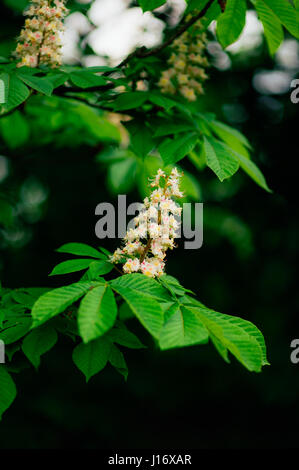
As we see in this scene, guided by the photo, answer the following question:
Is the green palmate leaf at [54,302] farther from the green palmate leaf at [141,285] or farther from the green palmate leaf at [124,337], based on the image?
the green palmate leaf at [124,337]

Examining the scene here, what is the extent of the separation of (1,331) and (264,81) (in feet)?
21.0

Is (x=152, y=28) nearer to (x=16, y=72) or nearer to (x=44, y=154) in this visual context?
(x=16, y=72)

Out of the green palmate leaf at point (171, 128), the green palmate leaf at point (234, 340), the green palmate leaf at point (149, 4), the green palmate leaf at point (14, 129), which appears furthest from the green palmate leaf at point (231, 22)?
the green palmate leaf at point (14, 129)

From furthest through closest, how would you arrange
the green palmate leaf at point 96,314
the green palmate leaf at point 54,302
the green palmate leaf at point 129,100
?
the green palmate leaf at point 129,100
the green palmate leaf at point 54,302
the green palmate leaf at point 96,314

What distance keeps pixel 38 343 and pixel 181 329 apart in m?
0.58

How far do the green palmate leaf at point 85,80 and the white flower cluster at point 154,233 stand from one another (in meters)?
0.57

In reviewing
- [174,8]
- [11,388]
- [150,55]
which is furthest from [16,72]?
[174,8]

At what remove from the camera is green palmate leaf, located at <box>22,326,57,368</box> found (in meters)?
1.59

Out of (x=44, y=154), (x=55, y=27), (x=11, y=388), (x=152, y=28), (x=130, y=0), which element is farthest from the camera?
(x=44, y=154)

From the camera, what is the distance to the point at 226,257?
7.30 m

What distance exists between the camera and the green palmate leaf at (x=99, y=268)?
1.59 meters

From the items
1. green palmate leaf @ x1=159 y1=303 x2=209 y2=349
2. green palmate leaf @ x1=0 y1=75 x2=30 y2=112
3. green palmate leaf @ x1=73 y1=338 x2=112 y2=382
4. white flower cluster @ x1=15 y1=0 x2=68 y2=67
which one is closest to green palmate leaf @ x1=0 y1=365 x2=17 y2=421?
green palmate leaf @ x1=73 y1=338 x2=112 y2=382

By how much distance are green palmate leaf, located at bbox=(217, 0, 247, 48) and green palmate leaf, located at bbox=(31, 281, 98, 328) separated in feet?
3.98

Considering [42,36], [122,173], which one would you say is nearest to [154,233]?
[42,36]
